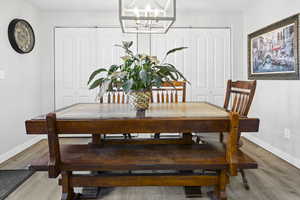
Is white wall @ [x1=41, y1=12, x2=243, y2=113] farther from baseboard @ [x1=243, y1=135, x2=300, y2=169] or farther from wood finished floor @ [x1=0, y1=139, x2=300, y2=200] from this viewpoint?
wood finished floor @ [x1=0, y1=139, x2=300, y2=200]

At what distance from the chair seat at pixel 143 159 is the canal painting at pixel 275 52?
1913 millimetres

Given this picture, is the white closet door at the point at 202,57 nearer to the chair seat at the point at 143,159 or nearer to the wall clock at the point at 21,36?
the wall clock at the point at 21,36

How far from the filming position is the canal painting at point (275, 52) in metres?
3.52

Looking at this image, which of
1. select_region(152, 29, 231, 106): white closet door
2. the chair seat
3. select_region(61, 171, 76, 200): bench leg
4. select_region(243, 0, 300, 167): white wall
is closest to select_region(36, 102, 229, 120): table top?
the chair seat

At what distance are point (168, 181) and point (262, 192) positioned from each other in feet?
3.37

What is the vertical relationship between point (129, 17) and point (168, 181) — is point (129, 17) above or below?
above

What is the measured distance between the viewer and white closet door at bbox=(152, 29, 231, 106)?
17.1 feet

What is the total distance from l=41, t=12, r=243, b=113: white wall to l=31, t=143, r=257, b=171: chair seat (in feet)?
10.2

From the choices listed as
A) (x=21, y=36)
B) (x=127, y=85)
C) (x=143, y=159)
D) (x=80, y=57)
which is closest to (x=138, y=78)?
(x=127, y=85)

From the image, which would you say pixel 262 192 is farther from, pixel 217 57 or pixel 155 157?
A: pixel 217 57

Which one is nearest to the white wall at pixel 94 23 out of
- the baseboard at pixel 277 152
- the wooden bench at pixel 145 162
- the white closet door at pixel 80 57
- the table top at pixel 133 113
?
the white closet door at pixel 80 57

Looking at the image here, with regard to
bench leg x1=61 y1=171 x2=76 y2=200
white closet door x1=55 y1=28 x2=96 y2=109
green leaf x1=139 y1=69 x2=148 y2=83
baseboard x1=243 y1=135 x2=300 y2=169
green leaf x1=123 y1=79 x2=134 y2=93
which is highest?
white closet door x1=55 y1=28 x2=96 y2=109

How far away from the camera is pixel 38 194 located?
2574mm

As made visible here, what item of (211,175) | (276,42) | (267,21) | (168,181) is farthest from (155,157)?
(267,21)
